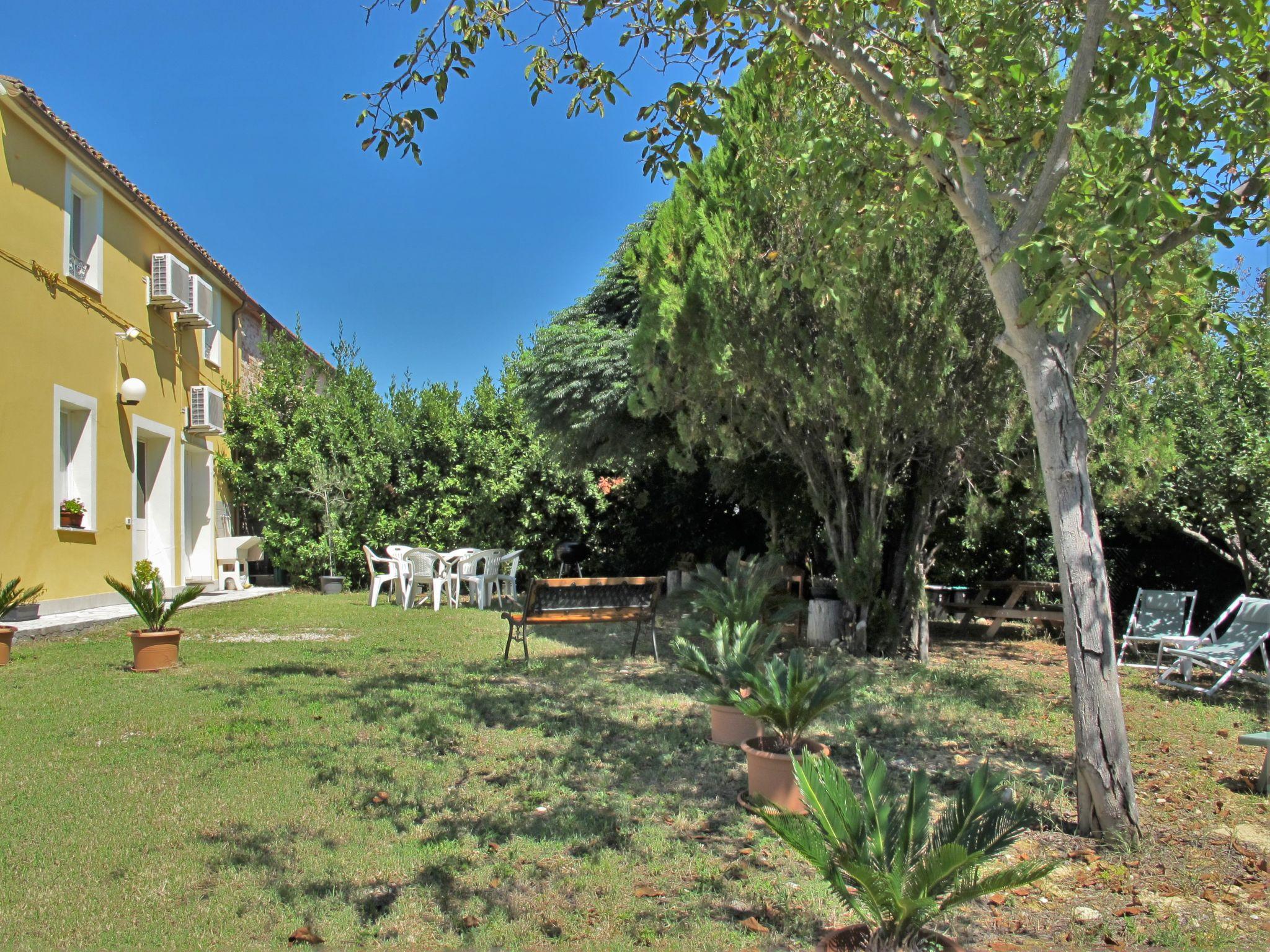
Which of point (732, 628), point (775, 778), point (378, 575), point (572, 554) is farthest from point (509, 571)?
point (775, 778)

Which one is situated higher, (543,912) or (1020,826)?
(1020,826)

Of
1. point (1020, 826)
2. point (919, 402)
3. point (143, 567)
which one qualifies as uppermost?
point (919, 402)

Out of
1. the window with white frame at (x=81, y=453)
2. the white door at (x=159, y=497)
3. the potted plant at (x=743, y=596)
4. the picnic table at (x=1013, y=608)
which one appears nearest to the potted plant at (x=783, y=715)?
the potted plant at (x=743, y=596)

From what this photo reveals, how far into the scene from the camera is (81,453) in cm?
1097

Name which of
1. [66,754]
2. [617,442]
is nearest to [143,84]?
[617,442]

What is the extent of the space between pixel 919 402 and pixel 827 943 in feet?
20.3

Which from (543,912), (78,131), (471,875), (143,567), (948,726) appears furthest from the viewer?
(78,131)

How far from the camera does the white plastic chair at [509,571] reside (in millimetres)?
14211

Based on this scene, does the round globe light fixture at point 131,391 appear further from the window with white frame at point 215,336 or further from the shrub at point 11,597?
the shrub at point 11,597

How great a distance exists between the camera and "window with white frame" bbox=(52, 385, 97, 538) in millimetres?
10844

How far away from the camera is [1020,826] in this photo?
269 centimetres

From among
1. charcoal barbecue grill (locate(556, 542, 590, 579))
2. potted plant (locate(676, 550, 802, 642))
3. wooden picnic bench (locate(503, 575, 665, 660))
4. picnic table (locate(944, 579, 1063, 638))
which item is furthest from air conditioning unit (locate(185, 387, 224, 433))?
picnic table (locate(944, 579, 1063, 638))

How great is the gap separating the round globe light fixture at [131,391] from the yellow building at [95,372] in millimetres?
19

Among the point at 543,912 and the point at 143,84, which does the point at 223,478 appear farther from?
the point at 543,912
